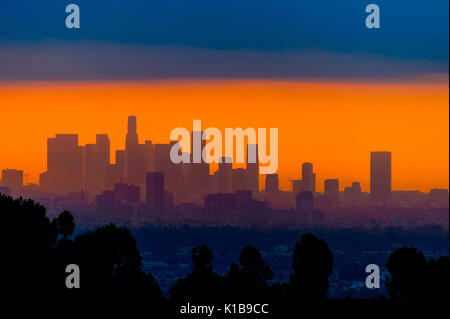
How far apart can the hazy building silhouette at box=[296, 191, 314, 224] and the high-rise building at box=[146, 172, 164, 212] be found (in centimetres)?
1761

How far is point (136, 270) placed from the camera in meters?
63.1

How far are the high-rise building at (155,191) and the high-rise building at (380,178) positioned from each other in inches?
1111

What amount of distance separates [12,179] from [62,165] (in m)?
18.8

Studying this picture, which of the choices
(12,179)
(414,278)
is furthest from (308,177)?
(414,278)

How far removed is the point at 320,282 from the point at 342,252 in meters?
56.6

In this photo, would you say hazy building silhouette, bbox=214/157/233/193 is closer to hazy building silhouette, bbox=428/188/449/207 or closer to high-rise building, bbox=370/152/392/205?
high-rise building, bbox=370/152/392/205

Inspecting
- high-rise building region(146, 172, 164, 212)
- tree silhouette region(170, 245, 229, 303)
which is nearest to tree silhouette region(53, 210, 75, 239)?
tree silhouette region(170, 245, 229, 303)

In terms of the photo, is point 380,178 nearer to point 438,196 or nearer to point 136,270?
point 438,196

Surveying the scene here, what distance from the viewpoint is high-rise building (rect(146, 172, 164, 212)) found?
126 meters

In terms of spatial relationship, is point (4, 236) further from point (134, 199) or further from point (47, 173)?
point (134, 199)

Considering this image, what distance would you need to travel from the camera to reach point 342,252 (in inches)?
4454

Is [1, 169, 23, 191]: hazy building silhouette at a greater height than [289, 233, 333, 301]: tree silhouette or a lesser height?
greater

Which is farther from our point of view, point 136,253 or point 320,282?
point 136,253

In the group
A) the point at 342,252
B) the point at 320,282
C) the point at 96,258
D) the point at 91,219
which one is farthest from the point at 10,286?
the point at 342,252
